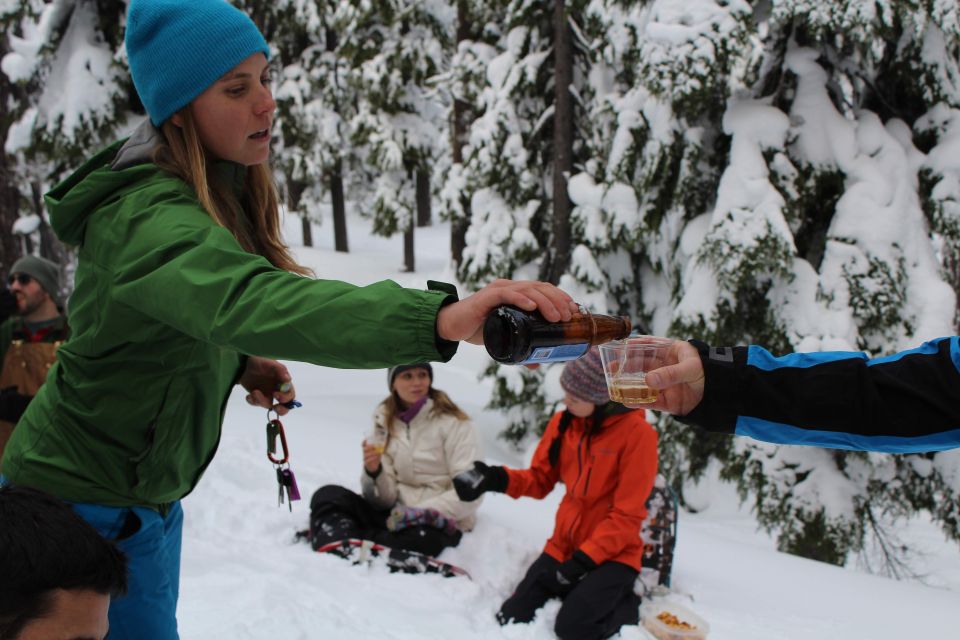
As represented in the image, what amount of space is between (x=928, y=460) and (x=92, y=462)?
638cm

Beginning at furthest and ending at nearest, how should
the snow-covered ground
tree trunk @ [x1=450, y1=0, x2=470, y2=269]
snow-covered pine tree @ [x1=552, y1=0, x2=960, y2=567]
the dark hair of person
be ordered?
tree trunk @ [x1=450, y1=0, x2=470, y2=269], snow-covered pine tree @ [x1=552, y1=0, x2=960, y2=567], the snow-covered ground, the dark hair of person

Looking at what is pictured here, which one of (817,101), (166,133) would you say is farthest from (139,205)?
(817,101)

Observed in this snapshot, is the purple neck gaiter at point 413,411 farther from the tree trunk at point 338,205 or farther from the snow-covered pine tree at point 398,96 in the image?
the tree trunk at point 338,205

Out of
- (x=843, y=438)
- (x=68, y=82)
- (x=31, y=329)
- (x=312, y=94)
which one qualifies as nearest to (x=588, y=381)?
(x=843, y=438)

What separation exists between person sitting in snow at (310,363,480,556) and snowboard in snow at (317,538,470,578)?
271 mm

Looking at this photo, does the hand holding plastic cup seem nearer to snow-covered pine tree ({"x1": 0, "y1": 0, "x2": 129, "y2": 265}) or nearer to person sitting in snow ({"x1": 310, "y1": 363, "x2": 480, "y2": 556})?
person sitting in snow ({"x1": 310, "y1": 363, "x2": 480, "y2": 556})

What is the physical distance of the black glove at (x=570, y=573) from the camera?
13.3 ft

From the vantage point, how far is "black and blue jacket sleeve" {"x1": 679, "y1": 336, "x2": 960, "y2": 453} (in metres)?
1.71

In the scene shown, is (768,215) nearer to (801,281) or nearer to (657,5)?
(801,281)

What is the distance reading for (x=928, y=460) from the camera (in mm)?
5887

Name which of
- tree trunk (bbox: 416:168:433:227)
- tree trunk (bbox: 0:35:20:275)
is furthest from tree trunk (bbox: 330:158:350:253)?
tree trunk (bbox: 0:35:20:275)

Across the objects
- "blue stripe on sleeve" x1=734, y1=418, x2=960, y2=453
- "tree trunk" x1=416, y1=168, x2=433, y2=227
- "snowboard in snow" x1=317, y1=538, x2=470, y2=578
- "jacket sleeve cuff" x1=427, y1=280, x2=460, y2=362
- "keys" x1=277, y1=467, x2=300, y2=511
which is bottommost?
"tree trunk" x1=416, y1=168, x2=433, y2=227

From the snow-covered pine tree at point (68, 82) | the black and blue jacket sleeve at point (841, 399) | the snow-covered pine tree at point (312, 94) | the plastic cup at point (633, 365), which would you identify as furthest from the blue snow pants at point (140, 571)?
the snow-covered pine tree at point (312, 94)

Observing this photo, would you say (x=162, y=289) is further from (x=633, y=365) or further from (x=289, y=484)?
(x=289, y=484)
